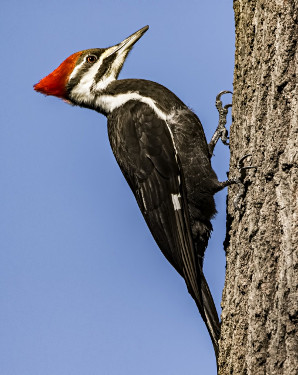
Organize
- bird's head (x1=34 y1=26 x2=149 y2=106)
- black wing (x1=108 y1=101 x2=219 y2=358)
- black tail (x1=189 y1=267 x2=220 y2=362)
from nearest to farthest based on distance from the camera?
black tail (x1=189 y1=267 x2=220 y2=362)
black wing (x1=108 y1=101 x2=219 y2=358)
bird's head (x1=34 y1=26 x2=149 y2=106)

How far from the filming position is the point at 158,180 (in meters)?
3.54

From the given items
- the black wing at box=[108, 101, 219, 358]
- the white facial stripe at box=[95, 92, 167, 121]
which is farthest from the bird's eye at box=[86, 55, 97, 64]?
the black wing at box=[108, 101, 219, 358]

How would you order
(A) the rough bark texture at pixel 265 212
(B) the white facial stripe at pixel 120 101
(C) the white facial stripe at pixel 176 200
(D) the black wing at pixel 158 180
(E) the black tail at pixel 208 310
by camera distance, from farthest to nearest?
(B) the white facial stripe at pixel 120 101 < (C) the white facial stripe at pixel 176 200 < (D) the black wing at pixel 158 180 < (E) the black tail at pixel 208 310 < (A) the rough bark texture at pixel 265 212

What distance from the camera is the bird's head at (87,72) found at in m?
4.27

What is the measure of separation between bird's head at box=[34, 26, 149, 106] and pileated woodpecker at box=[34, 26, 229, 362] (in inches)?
16.2

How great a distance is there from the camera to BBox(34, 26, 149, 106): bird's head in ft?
14.0

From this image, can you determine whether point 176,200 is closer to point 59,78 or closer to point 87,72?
point 87,72

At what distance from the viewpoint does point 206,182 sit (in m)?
3.46

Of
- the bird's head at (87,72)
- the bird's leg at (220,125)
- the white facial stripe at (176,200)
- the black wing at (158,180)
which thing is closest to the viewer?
the black wing at (158,180)

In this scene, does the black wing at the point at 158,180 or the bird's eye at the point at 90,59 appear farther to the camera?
the bird's eye at the point at 90,59

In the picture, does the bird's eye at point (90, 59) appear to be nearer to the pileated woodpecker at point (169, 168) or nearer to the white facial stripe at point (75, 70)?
the white facial stripe at point (75, 70)

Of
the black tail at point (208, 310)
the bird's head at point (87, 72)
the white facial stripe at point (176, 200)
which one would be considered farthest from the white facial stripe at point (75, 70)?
the black tail at point (208, 310)

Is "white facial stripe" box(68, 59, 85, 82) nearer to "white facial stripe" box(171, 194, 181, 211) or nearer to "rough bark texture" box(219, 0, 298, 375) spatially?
"white facial stripe" box(171, 194, 181, 211)

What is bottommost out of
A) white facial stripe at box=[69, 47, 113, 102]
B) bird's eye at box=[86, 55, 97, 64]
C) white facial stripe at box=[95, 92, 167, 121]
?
white facial stripe at box=[95, 92, 167, 121]
